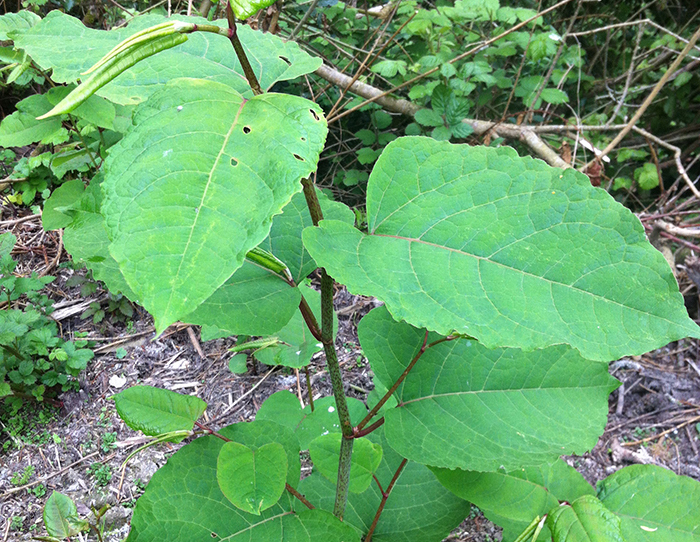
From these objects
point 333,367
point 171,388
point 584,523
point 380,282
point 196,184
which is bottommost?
point 171,388

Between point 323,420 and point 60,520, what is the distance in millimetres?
725

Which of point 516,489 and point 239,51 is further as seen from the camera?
point 516,489

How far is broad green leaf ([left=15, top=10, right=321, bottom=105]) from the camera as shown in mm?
661

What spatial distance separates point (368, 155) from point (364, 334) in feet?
7.19

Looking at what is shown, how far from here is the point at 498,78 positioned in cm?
328

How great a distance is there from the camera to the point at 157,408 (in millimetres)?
989

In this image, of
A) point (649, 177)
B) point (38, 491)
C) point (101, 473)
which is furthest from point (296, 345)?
point (649, 177)

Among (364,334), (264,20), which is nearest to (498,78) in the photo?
(264,20)

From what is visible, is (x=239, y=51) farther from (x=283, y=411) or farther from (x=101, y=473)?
(x=101, y=473)

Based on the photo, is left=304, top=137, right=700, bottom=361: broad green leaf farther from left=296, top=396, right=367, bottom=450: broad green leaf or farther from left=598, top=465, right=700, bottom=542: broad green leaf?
left=296, top=396, right=367, bottom=450: broad green leaf

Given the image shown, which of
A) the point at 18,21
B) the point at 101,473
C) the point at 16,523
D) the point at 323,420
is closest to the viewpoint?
the point at 323,420

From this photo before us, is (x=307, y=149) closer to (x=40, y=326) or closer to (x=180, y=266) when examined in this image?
(x=180, y=266)

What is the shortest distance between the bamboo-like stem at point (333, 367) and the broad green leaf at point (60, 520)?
686 mm

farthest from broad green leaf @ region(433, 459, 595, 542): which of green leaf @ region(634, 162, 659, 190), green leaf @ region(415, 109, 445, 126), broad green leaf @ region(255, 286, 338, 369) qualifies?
green leaf @ region(634, 162, 659, 190)
